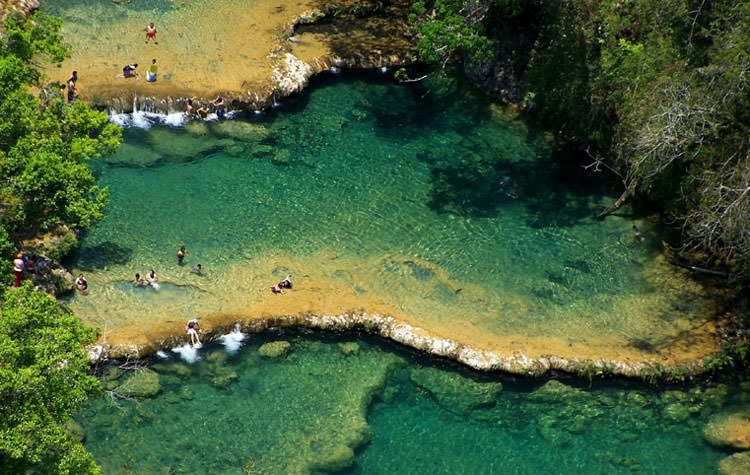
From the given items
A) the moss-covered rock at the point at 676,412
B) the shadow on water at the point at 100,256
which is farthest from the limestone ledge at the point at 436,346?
the shadow on water at the point at 100,256

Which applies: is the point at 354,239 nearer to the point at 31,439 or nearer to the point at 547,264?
the point at 547,264

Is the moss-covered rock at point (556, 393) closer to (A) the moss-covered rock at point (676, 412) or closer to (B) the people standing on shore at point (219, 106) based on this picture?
(A) the moss-covered rock at point (676, 412)

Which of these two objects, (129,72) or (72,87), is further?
(129,72)

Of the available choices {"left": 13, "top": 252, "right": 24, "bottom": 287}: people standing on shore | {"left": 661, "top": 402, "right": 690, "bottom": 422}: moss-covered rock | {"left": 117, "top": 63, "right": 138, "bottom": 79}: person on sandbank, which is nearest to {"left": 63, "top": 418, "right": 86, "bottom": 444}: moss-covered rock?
{"left": 13, "top": 252, "right": 24, "bottom": 287}: people standing on shore

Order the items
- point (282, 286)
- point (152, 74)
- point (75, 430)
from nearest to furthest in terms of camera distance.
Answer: point (75, 430) < point (282, 286) < point (152, 74)

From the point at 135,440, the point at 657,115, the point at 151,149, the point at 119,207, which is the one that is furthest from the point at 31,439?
the point at 657,115

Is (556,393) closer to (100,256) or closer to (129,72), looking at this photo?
(100,256)

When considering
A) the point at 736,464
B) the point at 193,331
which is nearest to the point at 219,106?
the point at 193,331
